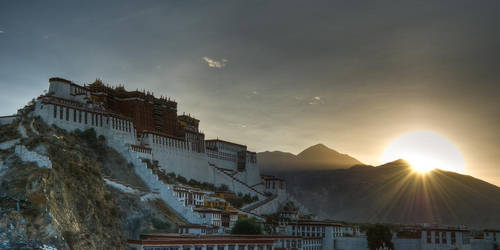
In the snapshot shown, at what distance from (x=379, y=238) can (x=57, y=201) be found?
52.8m

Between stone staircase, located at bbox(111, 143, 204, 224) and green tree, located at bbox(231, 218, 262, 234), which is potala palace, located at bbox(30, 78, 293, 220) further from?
green tree, located at bbox(231, 218, 262, 234)

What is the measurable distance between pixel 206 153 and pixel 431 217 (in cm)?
10073

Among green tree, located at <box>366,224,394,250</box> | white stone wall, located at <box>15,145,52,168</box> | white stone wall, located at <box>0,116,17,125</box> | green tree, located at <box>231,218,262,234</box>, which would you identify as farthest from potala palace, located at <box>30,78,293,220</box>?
white stone wall, located at <box>15,145,52,168</box>

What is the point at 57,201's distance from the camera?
46094 mm

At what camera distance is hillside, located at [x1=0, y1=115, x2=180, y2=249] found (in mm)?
41969

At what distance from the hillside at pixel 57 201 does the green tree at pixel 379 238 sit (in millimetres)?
32227

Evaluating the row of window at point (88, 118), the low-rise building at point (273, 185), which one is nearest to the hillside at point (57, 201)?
the row of window at point (88, 118)

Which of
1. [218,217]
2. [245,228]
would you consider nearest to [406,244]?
[245,228]

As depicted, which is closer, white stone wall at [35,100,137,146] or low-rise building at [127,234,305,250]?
low-rise building at [127,234,305,250]

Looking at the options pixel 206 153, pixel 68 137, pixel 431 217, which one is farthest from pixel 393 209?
pixel 68 137

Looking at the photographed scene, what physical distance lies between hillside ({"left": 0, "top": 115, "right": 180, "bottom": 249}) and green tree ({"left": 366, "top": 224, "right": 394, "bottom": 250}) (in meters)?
32.2

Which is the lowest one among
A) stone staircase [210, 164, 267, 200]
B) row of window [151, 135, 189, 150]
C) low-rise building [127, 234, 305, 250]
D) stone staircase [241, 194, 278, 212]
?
low-rise building [127, 234, 305, 250]

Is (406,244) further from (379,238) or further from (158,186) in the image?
(158,186)

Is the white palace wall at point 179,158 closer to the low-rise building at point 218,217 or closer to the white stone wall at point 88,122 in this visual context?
the white stone wall at point 88,122
